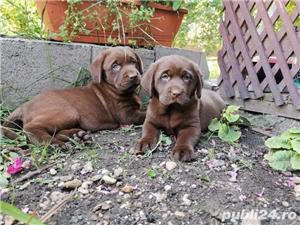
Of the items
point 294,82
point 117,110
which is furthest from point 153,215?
point 294,82

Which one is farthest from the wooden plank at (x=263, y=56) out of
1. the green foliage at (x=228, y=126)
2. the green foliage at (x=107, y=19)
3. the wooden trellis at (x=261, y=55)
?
the green foliage at (x=107, y=19)

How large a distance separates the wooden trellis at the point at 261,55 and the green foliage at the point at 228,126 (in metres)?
0.71

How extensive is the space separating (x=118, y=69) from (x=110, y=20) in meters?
0.97

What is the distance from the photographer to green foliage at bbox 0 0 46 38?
14.7 ft

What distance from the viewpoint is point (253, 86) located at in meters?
4.29

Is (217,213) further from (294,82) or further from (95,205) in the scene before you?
(294,82)

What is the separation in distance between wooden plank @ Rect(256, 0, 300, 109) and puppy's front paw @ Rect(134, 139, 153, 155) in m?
1.57

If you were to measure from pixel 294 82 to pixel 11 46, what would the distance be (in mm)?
2793

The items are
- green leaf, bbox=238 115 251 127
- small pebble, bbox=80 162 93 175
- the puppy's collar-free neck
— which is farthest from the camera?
green leaf, bbox=238 115 251 127

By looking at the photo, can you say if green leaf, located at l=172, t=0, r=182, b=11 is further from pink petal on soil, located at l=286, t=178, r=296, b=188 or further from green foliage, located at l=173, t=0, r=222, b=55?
pink petal on soil, located at l=286, t=178, r=296, b=188

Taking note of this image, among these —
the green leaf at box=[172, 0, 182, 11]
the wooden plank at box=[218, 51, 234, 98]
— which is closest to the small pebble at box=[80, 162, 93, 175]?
the wooden plank at box=[218, 51, 234, 98]

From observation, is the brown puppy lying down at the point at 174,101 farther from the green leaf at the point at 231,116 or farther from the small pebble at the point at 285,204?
the small pebble at the point at 285,204

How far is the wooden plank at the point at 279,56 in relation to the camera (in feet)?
12.3

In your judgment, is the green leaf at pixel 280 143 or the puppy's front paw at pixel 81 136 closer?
the green leaf at pixel 280 143
